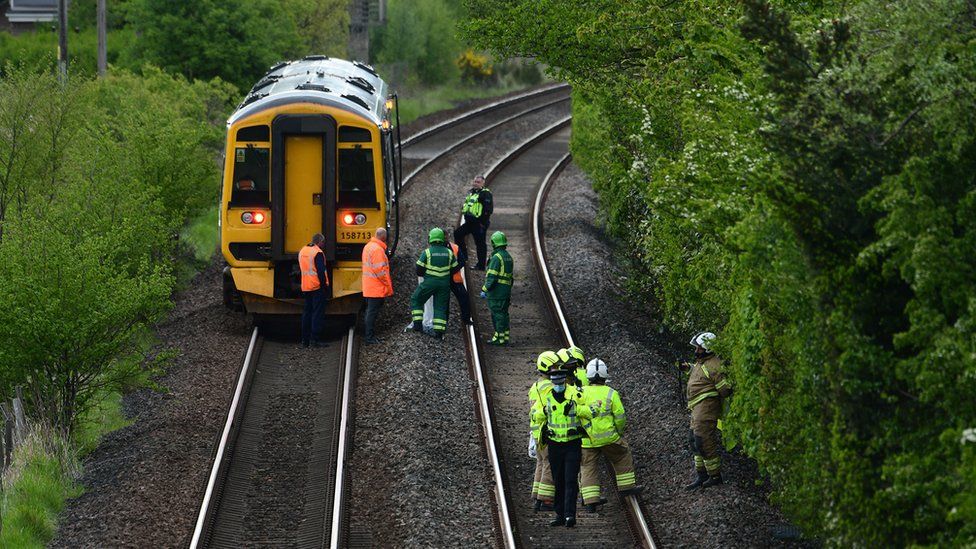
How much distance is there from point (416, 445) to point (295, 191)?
230 inches

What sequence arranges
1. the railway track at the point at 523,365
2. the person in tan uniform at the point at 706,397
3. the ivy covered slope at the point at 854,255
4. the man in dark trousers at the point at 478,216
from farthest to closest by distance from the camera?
the man in dark trousers at the point at 478,216 → the person in tan uniform at the point at 706,397 → the railway track at the point at 523,365 → the ivy covered slope at the point at 854,255

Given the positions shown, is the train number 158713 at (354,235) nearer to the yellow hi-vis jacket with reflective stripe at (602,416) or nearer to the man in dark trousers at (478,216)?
the man in dark trousers at (478,216)

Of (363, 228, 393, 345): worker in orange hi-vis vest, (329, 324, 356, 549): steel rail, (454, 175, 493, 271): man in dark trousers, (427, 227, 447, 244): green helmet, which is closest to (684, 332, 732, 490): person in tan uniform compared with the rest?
(329, 324, 356, 549): steel rail

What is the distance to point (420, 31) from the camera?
54250 millimetres

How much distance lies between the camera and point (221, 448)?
1459 cm

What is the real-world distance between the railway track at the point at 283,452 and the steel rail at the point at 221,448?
1 cm

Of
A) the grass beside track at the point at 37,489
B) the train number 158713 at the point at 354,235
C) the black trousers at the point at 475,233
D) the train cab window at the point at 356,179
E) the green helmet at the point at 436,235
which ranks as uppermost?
the train cab window at the point at 356,179

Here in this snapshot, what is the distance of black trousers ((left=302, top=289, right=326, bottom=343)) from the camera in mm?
18703

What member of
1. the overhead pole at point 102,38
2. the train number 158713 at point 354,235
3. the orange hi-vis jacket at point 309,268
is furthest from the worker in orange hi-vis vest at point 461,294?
the overhead pole at point 102,38

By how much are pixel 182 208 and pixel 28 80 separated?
13.1 ft

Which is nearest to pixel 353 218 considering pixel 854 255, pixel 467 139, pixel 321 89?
pixel 321 89

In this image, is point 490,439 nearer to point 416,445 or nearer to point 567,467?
point 416,445

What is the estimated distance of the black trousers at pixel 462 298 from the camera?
19.2 meters

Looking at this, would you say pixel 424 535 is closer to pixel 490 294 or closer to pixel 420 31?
pixel 490 294
